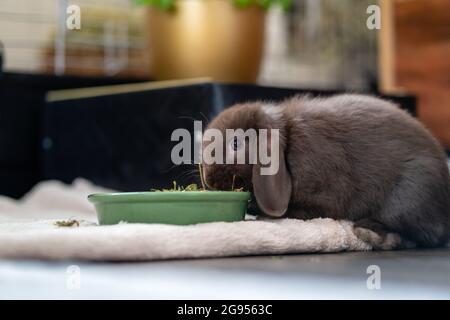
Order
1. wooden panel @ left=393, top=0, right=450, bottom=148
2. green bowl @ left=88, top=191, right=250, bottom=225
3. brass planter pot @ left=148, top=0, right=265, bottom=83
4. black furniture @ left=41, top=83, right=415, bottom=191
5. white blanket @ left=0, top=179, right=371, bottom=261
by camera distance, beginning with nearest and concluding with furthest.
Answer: white blanket @ left=0, top=179, right=371, bottom=261
green bowl @ left=88, top=191, right=250, bottom=225
black furniture @ left=41, top=83, right=415, bottom=191
brass planter pot @ left=148, top=0, right=265, bottom=83
wooden panel @ left=393, top=0, right=450, bottom=148

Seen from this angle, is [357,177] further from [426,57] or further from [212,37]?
[426,57]

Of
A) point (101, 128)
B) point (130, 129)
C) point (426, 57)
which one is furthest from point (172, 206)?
point (426, 57)

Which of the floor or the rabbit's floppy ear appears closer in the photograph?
the floor

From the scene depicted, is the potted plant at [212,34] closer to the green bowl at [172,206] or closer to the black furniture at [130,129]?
the black furniture at [130,129]

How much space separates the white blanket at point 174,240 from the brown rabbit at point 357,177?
0.14 ft

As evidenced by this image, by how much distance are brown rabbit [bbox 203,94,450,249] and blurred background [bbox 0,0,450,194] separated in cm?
73

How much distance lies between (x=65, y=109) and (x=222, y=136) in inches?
52.0

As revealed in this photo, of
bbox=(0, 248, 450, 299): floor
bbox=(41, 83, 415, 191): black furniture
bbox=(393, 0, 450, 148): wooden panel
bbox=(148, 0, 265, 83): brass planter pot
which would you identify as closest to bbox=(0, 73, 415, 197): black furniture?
bbox=(41, 83, 415, 191): black furniture

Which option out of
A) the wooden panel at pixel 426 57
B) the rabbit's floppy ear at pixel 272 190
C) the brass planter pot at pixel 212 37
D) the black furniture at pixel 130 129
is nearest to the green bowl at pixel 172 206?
the rabbit's floppy ear at pixel 272 190

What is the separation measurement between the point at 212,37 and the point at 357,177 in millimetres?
1239

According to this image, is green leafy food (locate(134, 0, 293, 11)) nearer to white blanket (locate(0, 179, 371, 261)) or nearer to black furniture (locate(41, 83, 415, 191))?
black furniture (locate(41, 83, 415, 191))

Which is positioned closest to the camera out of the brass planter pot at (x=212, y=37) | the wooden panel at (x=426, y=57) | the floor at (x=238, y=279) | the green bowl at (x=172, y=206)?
the floor at (x=238, y=279)

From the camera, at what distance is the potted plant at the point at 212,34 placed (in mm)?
2592

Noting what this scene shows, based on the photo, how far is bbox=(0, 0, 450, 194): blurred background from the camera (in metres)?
2.61
